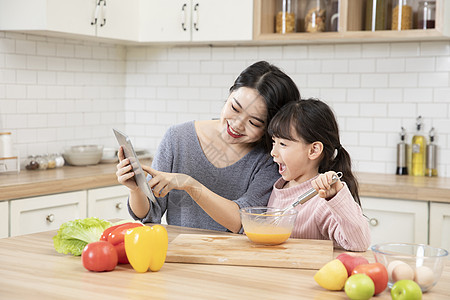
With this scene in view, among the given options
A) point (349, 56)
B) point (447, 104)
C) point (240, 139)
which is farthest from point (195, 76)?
point (240, 139)

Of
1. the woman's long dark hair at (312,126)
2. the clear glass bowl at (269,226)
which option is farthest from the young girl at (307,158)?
the clear glass bowl at (269,226)

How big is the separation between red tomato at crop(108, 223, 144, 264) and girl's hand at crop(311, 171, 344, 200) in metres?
0.63

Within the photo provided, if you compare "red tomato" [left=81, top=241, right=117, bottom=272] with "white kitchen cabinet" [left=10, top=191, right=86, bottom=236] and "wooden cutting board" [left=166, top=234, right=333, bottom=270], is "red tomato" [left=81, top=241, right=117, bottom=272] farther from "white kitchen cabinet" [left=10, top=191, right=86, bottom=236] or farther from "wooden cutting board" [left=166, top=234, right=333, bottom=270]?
"white kitchen cabinet" [left=10, top=191, right=86, bottom=236]

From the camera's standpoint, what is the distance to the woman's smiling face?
2400 millimetres

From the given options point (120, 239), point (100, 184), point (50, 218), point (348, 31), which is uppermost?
point (348, 31)

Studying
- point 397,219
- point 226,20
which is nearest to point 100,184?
point 226,20

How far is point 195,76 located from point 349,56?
1.26 metres

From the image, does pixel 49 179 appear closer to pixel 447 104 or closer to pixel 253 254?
Result: pixel 253 254

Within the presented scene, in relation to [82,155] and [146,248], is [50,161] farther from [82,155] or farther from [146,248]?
[146,248]

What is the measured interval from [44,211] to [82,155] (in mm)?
812

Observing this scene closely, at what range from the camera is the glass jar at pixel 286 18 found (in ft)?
13.4

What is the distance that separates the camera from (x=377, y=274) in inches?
59.9

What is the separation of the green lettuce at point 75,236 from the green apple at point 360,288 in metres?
0.89

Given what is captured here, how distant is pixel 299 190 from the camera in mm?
2328
